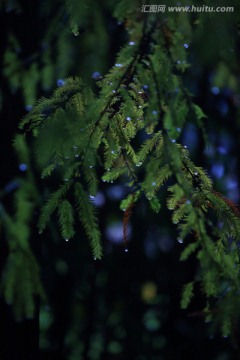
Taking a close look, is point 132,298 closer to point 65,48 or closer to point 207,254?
point 207,254

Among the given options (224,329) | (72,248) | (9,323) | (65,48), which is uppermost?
(65,48)

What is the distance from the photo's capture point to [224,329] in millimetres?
1690

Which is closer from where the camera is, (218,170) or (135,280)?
(218,170)

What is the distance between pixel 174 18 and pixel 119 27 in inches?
93.1

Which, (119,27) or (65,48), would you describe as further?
(119,27)

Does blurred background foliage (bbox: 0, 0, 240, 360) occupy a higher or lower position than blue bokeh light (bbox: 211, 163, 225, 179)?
lower

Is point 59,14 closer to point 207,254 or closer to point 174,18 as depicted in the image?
point 174,18

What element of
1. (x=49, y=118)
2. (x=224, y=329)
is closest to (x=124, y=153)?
(x=49, y=118)

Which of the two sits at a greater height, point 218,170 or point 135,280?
point 218,170

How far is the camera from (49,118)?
2086mm

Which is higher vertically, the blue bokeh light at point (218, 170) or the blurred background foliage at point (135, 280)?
the blue bokeh light at point (218, 170)

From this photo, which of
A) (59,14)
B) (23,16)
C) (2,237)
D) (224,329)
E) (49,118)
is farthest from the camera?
(23,16)

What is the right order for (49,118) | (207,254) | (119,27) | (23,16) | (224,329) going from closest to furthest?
(207,254) → (224,329) → (49,118) → (23,16) → (119,27)

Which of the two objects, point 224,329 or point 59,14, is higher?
point 59,14
